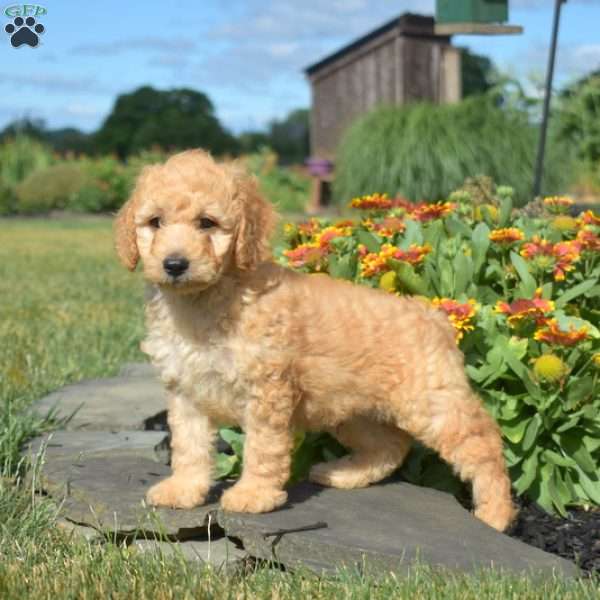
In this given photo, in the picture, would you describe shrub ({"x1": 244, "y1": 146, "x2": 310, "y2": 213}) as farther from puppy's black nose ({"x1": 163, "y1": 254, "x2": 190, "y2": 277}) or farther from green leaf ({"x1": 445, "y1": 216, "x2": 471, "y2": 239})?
puppy's black nose ({"x1": 163, "y1": 254, "x2": 190, "y2": 277})

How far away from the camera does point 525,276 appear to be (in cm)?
458

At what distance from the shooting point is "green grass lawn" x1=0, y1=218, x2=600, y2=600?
323 centimetres

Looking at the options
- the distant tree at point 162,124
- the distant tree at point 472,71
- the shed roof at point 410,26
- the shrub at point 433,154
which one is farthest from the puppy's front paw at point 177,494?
the distant tree at point 472,71

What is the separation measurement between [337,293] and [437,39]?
16.9 meters

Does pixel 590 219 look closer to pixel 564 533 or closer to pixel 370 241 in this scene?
pixel 370 241

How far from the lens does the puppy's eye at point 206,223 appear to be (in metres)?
3.55

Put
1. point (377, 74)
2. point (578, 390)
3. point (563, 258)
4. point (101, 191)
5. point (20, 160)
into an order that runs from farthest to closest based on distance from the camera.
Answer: point (20, 160)
point (101, 191)
point (377, 74)
point (563, 258)
point (578, 390)

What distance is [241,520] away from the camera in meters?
3.59

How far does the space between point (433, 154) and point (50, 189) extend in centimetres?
1141

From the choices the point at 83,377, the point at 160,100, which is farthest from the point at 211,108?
the point at 83,377

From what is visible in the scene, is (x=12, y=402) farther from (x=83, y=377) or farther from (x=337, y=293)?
(x=337, y=293)

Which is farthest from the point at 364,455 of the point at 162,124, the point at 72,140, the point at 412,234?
the point at 72,140

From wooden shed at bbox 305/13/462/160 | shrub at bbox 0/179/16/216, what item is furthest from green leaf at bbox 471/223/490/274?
shrub at bbox 0/179/16/216

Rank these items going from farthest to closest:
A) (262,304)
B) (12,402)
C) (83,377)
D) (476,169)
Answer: (476,169), (83,377), (12,402), (262,304)
